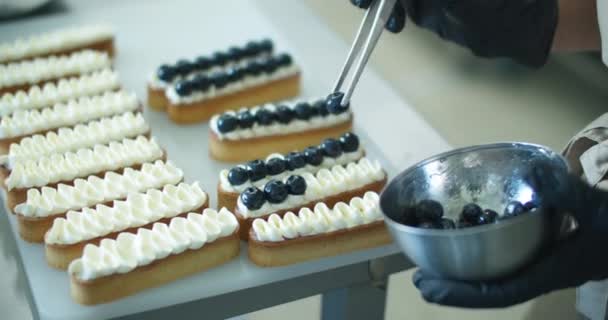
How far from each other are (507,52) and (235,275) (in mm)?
598

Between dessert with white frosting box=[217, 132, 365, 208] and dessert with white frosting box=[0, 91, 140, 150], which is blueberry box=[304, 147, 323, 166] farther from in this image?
dessert with white frosting box=[0, 91, 140, 150]

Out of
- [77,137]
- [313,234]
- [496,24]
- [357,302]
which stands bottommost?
[357,302]

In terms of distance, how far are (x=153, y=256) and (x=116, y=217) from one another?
0.41 feet

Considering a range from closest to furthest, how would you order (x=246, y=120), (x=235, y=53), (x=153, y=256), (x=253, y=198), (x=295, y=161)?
(x=153, y=256)
(x=253, y=198)
(x=295, y=161)
(x=246, y=120)
(x=235, y=53)

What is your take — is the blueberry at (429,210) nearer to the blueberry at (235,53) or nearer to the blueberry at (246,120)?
the blueberry at (246,120)

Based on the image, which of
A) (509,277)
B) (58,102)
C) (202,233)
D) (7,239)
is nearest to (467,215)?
(509,277)

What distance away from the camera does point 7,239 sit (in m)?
1.48

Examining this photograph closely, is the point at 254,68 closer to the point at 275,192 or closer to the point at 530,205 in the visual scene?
the point at 275,192

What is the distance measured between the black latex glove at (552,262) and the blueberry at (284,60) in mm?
816

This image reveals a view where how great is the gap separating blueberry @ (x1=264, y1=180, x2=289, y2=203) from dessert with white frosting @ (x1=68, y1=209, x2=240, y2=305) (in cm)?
7

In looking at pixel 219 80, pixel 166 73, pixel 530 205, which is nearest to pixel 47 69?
pixel 166 73

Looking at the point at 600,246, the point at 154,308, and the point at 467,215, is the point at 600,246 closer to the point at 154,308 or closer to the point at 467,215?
the point at 467,215

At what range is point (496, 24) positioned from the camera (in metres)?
1.48

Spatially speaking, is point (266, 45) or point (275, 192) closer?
point (275, 192)
